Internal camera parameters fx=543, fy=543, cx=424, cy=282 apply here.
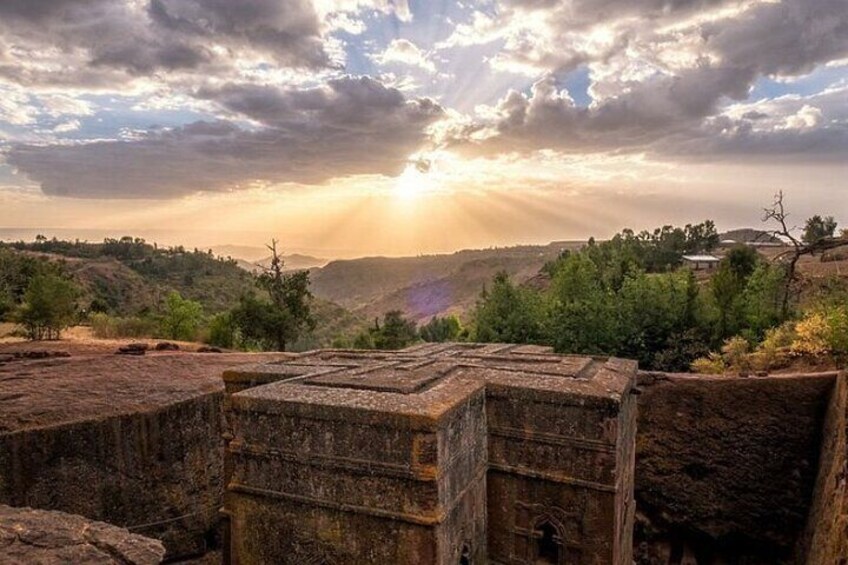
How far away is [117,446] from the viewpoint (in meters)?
11.2

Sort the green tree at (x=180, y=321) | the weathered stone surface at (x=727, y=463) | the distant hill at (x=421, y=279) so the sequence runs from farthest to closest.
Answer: the distant hill at (x=421, y=279) → the green tree at (x=180, y=321) → the weathered stone surface at (x=727, y=463)

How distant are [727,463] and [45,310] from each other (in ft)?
89.3

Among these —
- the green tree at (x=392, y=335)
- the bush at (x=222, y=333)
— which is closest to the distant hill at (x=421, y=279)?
the green tree at (x=392, y=335)

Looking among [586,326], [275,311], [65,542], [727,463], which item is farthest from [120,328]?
[65,542]

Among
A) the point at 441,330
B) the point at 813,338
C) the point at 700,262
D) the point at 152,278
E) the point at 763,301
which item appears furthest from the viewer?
the point at 152,278

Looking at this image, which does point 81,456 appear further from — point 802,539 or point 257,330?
point 257,330

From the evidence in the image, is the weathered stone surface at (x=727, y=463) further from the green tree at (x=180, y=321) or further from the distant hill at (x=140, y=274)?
the distant hill at (x=140, y=274)

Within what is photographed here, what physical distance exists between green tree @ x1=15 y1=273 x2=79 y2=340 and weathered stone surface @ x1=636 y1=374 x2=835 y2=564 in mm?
24837

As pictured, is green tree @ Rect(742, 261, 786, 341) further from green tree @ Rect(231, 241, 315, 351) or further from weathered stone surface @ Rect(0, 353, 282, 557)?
green tree @ Rect(231, 241, 315, 351)

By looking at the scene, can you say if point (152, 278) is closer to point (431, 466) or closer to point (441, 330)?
point (441, 330)

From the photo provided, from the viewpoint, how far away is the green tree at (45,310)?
2438 cm

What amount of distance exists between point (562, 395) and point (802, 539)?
948 centimetres

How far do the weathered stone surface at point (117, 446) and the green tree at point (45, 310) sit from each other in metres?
12.6

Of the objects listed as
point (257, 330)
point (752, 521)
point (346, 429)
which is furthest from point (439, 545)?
point (257, 330)
